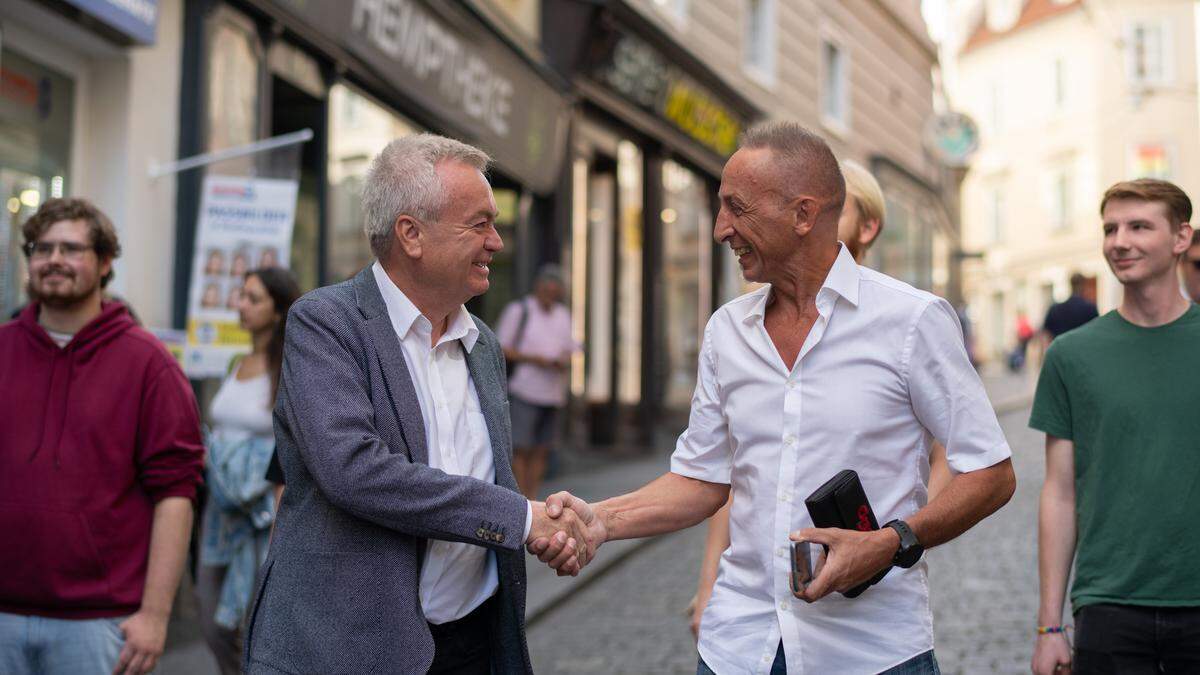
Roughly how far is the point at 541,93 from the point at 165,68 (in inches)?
237

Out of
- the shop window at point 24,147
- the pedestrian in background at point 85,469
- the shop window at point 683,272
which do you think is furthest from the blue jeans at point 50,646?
the shop window at point 683,272

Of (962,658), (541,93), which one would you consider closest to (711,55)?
(541,93)

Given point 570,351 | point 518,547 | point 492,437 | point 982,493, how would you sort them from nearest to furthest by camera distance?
point 982,493
point 518,547
point 492,437
point 570,351

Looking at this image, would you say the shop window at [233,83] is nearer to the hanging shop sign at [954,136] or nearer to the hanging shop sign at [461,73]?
the hanging shop sign at [461,73]

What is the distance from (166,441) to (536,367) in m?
6.79

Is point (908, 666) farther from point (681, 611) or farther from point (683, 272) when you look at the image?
point (683, 272)

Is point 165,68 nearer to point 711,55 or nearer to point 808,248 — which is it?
point 808,248

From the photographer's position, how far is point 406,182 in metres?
3.04

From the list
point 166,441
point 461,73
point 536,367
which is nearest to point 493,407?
point 166,441

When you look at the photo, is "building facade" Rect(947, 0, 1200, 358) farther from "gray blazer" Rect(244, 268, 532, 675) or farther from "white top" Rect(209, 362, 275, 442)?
"gray blazer" Rect(244, 268, 532, 675)

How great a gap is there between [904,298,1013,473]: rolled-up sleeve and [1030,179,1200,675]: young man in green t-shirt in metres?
1.01

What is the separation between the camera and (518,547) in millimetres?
2939

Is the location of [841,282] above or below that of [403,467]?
above

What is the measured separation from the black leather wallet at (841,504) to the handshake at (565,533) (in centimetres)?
60
